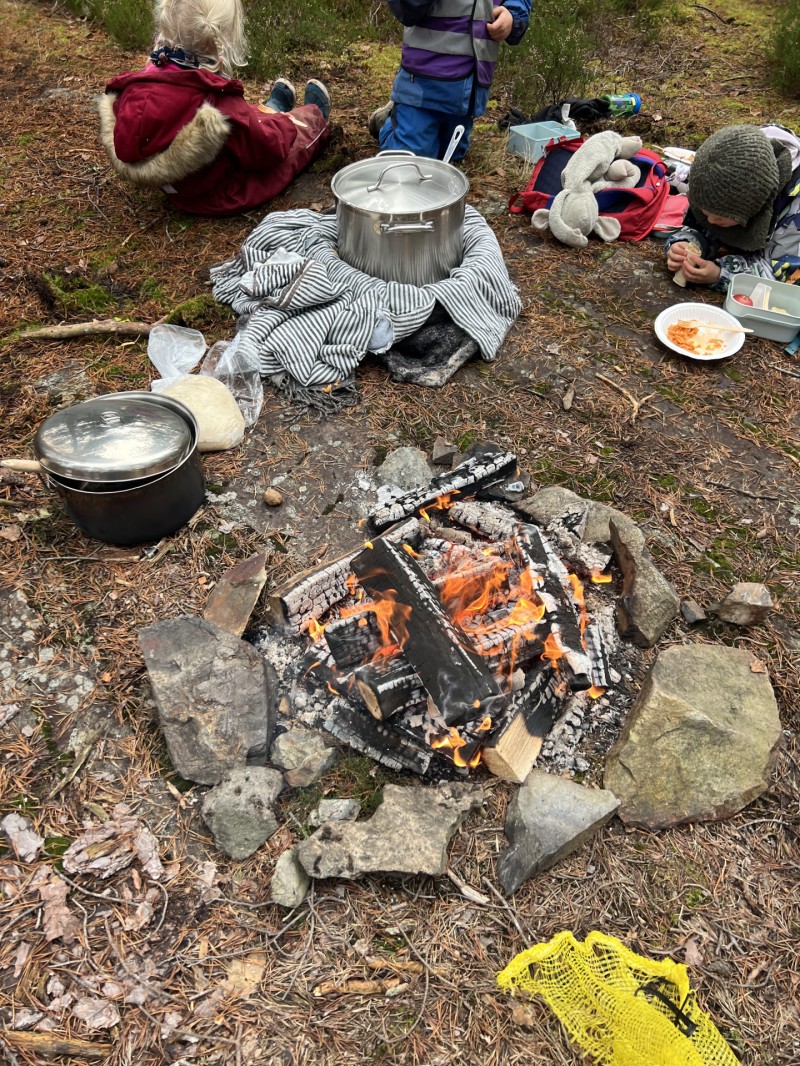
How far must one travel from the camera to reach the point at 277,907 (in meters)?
1.96

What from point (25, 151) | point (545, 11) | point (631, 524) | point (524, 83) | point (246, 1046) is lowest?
point (246, 1046)

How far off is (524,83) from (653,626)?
18.4 feet

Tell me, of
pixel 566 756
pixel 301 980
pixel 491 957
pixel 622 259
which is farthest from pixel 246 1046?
pixel 622 259

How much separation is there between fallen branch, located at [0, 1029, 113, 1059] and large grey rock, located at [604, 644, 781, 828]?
158 centimetres

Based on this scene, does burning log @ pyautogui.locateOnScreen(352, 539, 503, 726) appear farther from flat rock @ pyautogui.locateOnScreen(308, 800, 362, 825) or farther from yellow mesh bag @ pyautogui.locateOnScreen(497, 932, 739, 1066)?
yellow mesh bag @ pyautogui.locateOnScreen(497, 932, 739, 1066)

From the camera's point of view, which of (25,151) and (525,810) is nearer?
(525,810)

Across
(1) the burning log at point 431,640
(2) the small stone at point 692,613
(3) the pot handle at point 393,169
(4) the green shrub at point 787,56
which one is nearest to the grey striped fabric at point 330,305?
(3) the pot handle at point 393,169

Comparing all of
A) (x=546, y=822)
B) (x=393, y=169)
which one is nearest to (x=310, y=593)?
(x=546, y=822)

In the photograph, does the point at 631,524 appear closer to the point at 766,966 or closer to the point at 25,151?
the point at 766,966

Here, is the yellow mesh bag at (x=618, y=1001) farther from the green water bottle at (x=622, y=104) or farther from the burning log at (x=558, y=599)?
the green water bottle at (x=622, y=104)

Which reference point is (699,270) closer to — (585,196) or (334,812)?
Result: (585,196)

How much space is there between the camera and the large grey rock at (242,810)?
2053 mm

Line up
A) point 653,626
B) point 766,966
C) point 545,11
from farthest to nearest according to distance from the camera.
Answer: point 545,11
point 653,626
point 766,966

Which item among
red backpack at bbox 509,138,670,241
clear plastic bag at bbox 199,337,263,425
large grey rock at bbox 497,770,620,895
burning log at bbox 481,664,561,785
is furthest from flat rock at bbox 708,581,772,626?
red backpack at bbox 509,138,670,241
